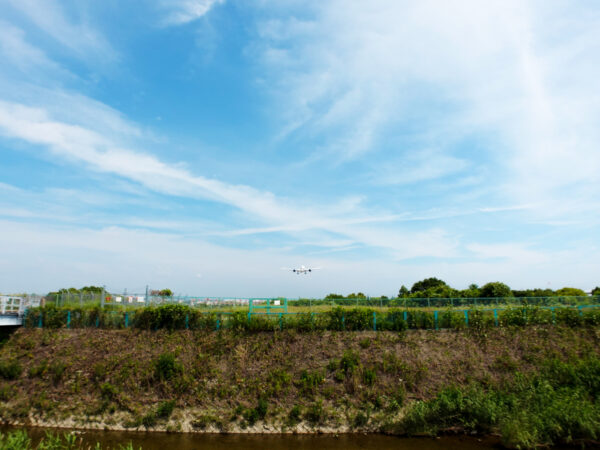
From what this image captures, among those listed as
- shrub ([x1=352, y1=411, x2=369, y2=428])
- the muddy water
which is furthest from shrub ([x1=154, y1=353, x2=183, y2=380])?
shrub ([x1=352, y1=411, x2=369, y2=428])

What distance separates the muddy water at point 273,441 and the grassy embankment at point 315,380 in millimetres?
604

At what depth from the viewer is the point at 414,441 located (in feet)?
59.1

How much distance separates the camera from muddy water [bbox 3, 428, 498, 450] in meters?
17.3

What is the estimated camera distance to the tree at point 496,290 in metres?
45.9

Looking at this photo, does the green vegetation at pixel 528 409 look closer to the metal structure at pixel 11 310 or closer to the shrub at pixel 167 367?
the shrub at pixel 167 367

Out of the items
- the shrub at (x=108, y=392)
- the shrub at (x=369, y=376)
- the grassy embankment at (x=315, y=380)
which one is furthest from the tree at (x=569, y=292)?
the shrub at (x=108, y=392)

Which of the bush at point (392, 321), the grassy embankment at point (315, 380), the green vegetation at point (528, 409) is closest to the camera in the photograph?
the green vegetation at point (528, 409)

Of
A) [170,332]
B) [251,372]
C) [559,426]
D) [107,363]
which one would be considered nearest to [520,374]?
[559,426]

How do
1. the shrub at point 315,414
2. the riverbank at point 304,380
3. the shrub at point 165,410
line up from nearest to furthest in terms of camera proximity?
the riverbank at point 304,380 < the shrub at point 315,414 < the shrub at point 165,410

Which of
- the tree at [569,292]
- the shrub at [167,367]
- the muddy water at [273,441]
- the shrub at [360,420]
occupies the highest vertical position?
the tree at [569,292]

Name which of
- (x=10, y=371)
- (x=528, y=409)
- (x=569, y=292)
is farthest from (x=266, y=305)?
(x=569, y=292)

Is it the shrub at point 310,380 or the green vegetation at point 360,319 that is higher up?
the green vegetation at point 360,319

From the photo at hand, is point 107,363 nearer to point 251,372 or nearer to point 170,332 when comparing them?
point 170,332

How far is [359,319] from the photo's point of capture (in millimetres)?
25875
